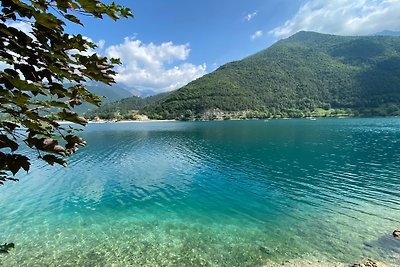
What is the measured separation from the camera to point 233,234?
63.3 feet

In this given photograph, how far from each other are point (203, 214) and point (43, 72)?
22.9m

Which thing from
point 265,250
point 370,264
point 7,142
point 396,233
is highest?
point 7,142

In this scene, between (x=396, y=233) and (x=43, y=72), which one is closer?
(x=43, y=72)

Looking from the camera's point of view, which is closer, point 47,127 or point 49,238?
point 47,127

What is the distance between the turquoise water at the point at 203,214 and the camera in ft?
54.2

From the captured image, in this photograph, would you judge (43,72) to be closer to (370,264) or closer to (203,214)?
(370,264)

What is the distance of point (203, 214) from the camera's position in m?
23.7

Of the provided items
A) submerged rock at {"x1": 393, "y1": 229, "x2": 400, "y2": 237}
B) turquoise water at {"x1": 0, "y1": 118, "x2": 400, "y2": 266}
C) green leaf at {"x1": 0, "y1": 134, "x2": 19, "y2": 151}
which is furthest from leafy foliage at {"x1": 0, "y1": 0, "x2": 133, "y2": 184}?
submerged rock at {"x1": 393, "y1": 229, "x2": 400, "y2": 237}

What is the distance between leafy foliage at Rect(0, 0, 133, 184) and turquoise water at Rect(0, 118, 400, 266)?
1532 centimetres

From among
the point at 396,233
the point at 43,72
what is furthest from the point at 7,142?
the point at 396,233

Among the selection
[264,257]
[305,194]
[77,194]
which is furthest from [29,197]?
[305,194]

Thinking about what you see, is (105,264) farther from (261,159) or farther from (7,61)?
(261,159)

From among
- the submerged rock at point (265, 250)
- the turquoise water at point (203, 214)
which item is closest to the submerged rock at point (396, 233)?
the turquoise water at point (203, 214)

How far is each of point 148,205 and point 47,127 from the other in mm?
25060
